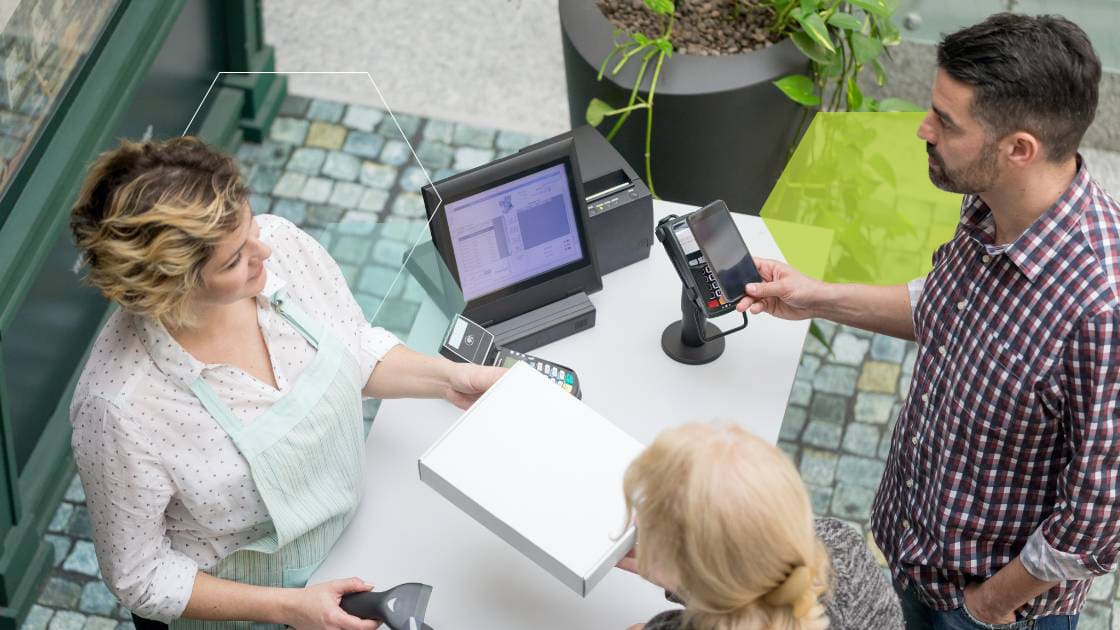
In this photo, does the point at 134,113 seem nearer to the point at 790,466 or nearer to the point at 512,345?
the point at 512,345

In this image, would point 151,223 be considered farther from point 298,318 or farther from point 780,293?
point 780,293

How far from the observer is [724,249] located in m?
2.50

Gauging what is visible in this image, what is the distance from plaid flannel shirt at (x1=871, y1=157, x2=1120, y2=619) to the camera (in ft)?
6.46

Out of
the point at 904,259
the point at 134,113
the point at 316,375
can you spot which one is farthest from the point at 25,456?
the point at 904,259

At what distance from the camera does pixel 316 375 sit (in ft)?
7.22

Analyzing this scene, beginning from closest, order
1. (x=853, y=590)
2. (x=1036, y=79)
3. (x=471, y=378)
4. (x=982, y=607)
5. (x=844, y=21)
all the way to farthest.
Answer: (x=853, y=590) → (x=1036, y=79) → (x=982, y=607) → (x=471, y=378) → (x=844, y=21)

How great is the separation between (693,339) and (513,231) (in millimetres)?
436

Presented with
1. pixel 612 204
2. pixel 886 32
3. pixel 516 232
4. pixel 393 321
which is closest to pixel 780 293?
pixel 612 204

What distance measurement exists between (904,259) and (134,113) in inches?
89.6

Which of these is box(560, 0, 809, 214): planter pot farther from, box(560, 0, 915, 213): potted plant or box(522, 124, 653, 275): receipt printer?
box(522, 124, 653, 275): receipt printer

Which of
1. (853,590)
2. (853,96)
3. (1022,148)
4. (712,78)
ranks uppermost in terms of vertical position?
(1022,148)

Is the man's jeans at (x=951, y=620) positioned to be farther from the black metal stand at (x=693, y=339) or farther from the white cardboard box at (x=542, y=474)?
the white cardboard box at (x=542, y=474)

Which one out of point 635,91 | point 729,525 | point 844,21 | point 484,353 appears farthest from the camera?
point 635,91

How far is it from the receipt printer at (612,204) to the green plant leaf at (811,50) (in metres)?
0.96
